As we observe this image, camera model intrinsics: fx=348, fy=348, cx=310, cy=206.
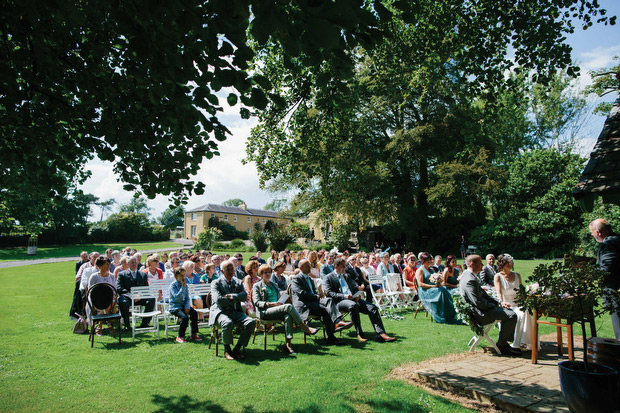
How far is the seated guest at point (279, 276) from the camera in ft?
28.1

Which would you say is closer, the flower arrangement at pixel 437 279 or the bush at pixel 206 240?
the flower arrangement at pixel 437 279

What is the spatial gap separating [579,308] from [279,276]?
6.15m

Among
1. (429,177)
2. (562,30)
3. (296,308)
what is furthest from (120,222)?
(562,30)

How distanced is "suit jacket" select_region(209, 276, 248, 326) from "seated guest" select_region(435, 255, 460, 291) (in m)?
5.76

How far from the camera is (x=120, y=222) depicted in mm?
52125

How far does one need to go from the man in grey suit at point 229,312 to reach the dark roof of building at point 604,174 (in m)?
6.07

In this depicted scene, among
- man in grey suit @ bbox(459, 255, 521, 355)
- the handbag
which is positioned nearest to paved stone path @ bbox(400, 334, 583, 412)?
man in grey suit @ bbox(459, 255, 521, 355)

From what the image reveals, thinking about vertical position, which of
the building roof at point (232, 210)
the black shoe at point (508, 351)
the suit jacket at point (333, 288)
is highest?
the building roof at point (232, 210)

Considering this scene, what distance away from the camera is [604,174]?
5.51m

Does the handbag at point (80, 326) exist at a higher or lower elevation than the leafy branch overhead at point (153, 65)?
lower

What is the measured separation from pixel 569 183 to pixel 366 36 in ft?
87.4

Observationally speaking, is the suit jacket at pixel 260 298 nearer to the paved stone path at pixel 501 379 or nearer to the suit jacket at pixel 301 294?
the suit jacket at pixel 301 294

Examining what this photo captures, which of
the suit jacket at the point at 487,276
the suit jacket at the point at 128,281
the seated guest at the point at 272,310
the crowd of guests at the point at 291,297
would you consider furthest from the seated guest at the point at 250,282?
the suit jacket at the point at 487,276

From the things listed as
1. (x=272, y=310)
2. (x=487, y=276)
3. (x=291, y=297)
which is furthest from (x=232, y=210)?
(x=272, y=310)
